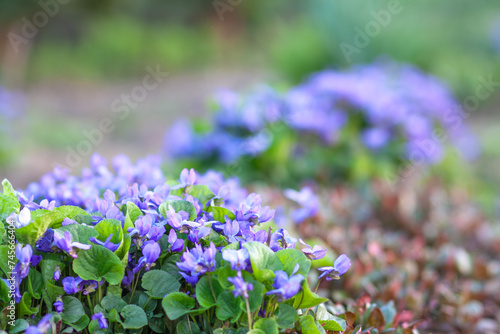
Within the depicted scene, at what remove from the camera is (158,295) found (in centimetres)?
140

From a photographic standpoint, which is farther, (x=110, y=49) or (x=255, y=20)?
(x=255, y=20)

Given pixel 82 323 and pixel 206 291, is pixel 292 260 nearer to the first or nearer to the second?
pixel 206 291

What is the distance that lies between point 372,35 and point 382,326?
657cm

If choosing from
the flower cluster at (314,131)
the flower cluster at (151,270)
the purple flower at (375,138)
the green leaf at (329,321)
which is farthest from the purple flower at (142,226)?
the purple flower at (375,138)

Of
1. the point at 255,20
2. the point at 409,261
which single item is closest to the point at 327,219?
the point at 409,261

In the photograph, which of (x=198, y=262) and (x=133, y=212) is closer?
(x=198, y=262)

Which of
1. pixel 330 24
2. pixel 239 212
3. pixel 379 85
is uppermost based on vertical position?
pixel 239 212

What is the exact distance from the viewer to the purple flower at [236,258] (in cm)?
131

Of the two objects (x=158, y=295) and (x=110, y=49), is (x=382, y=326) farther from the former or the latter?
(x=110, y=49)

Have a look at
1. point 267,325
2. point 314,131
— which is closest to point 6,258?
point 267,325

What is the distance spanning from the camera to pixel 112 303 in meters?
1.39

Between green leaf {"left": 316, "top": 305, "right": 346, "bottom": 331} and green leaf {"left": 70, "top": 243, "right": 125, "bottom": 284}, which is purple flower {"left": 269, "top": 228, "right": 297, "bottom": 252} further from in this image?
green leaf {"left": 70, "top": 243, "right": 125, "bottom": 284}

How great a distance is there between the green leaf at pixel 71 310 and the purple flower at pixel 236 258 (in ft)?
1.32

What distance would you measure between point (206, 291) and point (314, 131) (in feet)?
8.13
